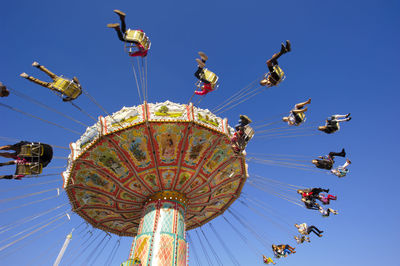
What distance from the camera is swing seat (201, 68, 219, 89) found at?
360 inches

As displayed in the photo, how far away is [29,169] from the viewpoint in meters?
8.00

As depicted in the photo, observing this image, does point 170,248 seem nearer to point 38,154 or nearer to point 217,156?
point 217,156

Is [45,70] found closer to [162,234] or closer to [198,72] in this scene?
[198,72]

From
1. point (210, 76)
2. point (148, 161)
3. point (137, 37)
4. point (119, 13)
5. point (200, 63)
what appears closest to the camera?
point (119, 13)

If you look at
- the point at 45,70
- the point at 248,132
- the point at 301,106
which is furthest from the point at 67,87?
the point at 301,106

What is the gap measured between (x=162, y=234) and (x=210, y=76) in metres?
6.45

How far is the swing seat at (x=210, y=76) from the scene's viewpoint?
9153 millimetres

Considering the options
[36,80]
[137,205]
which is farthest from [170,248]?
[36,80]

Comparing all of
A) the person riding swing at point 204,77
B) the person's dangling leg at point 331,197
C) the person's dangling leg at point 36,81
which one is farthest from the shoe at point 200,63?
the person's dangling leg at point 331,197

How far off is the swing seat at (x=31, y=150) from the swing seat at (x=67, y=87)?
198 cm

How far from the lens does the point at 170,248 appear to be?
9727 millimetres

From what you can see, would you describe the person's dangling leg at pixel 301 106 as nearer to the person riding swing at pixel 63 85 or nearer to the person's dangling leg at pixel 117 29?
the person's dangling leg at pixel 117 29

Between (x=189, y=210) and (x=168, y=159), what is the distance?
4.11m

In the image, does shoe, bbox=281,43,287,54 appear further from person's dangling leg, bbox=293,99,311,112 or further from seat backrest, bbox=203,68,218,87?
seat backrest, bbox=203,68,218,87
